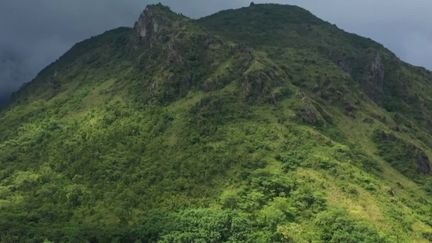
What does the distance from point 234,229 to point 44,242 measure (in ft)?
171

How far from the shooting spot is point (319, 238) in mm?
196750

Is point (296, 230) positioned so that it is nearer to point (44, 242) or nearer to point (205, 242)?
point (205, 242)

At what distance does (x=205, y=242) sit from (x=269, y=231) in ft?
58.6

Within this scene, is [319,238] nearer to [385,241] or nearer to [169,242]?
[385,241]

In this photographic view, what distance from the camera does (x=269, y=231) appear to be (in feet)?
654

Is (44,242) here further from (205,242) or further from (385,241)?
(385,241)

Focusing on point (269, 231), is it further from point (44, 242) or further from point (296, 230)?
point (44, 242)

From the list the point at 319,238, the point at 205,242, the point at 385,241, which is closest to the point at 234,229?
the point at 205,242

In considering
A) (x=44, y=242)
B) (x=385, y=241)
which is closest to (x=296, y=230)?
(x=385, y=241)

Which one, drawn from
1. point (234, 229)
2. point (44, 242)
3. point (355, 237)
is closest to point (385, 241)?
point (355, 237)

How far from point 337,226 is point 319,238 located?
21.1 ft

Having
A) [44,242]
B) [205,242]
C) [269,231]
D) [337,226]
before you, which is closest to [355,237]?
[337,226]

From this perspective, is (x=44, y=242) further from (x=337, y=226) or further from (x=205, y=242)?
(x=337, y=226)

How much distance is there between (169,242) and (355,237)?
50.3 m
